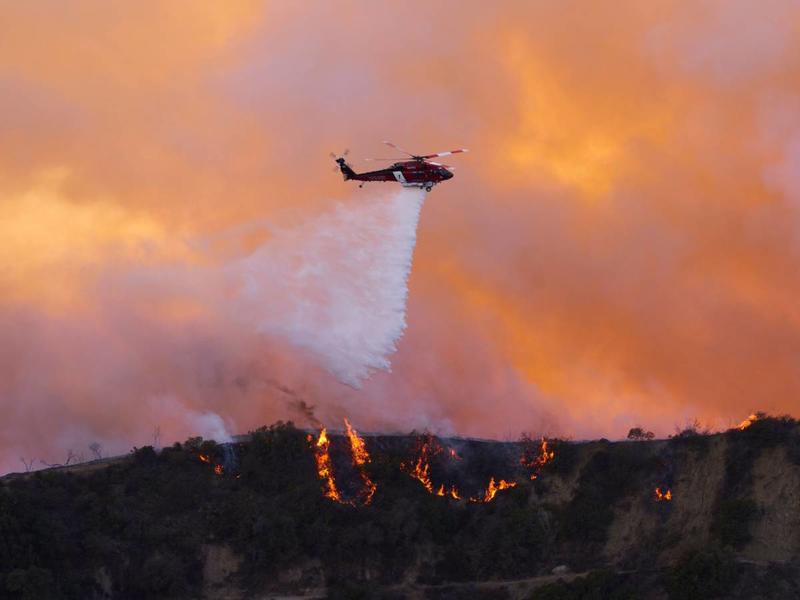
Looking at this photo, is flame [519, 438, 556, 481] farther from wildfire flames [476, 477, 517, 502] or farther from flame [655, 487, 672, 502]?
flame [655, 487, 672, 502]

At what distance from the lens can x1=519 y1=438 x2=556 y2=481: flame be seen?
489ft

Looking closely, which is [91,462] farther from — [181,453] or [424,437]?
[424,437]

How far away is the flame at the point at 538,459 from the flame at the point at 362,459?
14392 millimetres

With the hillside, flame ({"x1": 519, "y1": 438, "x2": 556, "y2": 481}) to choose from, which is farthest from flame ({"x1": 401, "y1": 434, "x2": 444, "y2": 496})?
flame ({"x1": 519, "y1": 438, "x2": 556, "y2": 481})

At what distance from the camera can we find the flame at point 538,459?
149 meters

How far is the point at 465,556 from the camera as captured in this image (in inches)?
5571

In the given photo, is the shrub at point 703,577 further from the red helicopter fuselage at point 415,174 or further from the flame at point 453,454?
the red helicopter fuselage at point 415,174

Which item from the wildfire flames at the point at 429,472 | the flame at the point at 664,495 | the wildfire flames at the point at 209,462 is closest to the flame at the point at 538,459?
the wildfire flames at the point at 429,472

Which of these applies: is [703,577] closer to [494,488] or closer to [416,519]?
[494,488]

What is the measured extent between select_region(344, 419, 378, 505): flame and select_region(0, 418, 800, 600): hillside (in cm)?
16

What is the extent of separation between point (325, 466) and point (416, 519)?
11.0 metres

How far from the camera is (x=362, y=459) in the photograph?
493ft

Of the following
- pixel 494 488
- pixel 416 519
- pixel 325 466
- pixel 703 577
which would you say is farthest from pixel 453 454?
pixel 703 577

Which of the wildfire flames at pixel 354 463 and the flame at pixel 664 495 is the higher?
the wildfire flames at pixel 354 463
